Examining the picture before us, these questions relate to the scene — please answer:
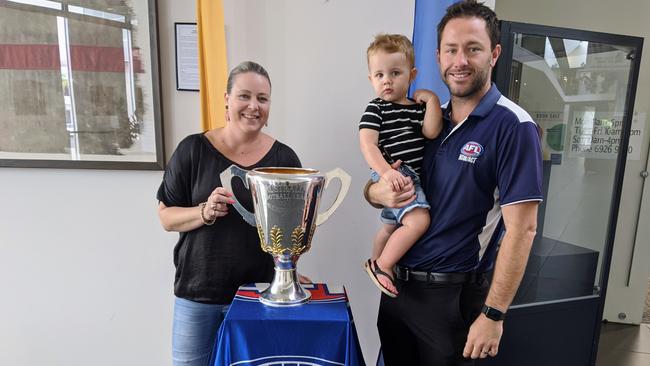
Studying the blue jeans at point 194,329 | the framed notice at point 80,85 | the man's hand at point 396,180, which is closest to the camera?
the man's hand at point 396,180

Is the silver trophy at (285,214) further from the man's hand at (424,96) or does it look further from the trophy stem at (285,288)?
the man's hand at (424,96)

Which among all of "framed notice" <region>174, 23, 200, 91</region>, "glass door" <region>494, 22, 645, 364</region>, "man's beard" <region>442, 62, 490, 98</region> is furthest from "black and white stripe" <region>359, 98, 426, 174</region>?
"glass door" <region>494, 22, 645, 364</region>

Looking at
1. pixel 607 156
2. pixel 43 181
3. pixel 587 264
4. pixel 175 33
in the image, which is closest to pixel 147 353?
pixel 43 181

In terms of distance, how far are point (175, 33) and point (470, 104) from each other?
1281 millimetres

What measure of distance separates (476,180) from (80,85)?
5.49 feet

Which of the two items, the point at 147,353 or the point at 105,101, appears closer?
the point at 105,101

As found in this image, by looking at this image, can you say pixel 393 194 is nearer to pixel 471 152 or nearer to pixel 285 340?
pixel 471 152

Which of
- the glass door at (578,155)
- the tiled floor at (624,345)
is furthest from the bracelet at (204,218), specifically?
the tiled floor at (624,345)

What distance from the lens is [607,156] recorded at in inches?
87.7

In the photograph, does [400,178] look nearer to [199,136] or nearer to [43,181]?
[199,136]

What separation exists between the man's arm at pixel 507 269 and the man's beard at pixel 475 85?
12.6 inches

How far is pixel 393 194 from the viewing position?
105cm

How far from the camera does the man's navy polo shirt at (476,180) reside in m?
0.92

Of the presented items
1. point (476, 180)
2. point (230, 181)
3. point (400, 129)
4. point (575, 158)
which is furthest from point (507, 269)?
point (575, 158)
